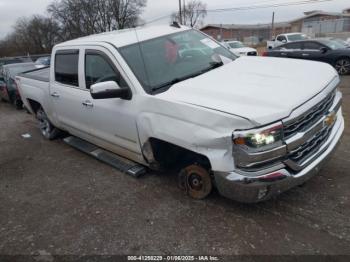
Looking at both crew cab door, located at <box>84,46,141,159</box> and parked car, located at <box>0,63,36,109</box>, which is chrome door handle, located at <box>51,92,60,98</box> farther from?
parked car, located at <box>0,63,36,109</box>

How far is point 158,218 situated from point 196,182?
58 cm

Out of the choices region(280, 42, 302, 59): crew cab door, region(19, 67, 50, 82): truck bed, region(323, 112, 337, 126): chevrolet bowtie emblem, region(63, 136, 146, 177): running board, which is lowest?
region(280, 42, 302, 59): crew cab door

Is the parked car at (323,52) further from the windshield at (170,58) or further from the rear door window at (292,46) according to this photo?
the windshield at (170,58)

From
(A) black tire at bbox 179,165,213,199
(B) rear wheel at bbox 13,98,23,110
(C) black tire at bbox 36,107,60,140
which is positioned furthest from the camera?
(B) rear wheel at bbox 13,98,23,110

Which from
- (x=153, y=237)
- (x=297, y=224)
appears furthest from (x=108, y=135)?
(x=297, y=224)

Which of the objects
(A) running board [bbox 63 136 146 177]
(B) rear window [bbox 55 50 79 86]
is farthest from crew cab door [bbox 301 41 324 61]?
(B) rear window [bbox 55 50 79 86]

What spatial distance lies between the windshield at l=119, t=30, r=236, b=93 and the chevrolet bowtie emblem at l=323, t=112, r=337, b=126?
145cm

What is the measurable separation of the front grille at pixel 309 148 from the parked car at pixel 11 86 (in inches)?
404

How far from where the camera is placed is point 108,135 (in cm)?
431

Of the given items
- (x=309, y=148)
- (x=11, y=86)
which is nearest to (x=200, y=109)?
(x=309, y=148)

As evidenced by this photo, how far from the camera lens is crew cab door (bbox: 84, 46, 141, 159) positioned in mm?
3781

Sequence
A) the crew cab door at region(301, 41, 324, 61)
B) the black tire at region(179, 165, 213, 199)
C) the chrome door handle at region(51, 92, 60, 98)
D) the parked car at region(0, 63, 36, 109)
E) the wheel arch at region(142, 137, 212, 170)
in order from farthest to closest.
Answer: the crew cab door at region(301, 41, 324, 61) < the parked car at region(0, 63, 36, 109) < the chrome door handle at region(51, 92, 60, 98) < the wheel arch at region(142, 137, 212, 170) < the black tire at region(179, 165, 213, 199)

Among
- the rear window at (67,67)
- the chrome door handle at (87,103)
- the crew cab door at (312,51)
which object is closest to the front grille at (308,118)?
the chrome door handle at (87,103)

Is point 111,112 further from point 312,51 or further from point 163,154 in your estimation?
point 312,51
